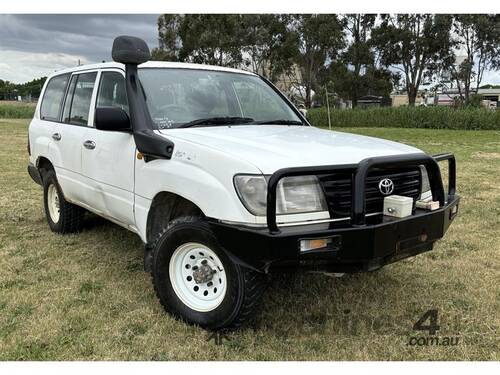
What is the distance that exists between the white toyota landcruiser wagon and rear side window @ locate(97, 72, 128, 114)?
0.02m

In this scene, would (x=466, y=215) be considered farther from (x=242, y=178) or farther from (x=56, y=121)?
Result: (x=56, y=121)

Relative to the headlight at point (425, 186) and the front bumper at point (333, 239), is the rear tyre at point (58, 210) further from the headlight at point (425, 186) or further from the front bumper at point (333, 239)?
the headlight at point (425, 186)

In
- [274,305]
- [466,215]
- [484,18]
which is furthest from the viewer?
[484,18]

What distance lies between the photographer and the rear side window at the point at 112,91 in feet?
14.1

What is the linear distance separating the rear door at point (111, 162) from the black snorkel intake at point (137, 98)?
183 mm

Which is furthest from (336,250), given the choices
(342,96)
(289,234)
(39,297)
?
(342,96)

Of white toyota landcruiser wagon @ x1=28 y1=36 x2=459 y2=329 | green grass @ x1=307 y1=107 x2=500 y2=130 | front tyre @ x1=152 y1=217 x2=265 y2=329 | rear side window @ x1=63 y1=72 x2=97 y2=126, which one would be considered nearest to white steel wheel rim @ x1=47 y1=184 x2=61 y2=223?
rear side window @ x1=63 y1=72 x2=97 y2=126

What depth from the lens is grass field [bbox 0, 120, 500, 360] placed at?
3230 mm

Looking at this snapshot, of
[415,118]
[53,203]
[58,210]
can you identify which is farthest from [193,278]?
[415,118]

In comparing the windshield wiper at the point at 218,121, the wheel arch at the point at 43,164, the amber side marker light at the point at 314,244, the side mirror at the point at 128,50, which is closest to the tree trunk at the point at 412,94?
the wheel arch at the point at 43,164

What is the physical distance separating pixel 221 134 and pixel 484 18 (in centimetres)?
3599

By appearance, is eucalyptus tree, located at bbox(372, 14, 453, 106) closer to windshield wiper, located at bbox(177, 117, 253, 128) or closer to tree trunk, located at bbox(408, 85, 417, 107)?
tree trunk, located at bbox(408, 85, 417, 107)

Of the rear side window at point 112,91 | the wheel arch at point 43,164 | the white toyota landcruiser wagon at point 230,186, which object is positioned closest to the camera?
the white toyota landcruiser wagon at point 230,186

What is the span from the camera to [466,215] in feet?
21.8
